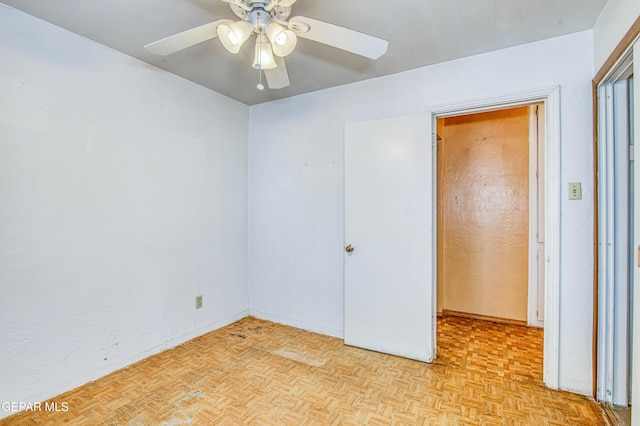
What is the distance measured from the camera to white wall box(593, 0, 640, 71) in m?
1.46

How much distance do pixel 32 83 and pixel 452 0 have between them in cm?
248

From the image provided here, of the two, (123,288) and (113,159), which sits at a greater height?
(113,159)

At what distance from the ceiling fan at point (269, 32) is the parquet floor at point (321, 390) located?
194cm

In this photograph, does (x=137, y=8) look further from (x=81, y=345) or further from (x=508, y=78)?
(x=508, y=78)

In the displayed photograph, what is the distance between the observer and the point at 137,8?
179cm

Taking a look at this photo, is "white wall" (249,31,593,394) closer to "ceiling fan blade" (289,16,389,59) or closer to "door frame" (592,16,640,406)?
"door frame" (592,16,640,406)

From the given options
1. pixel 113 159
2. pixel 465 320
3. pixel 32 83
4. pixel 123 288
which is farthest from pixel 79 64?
pixel 465 320

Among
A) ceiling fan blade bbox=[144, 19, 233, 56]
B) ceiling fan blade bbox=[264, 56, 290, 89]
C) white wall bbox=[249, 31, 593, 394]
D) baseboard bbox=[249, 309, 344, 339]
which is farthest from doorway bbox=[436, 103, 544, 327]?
ceiling fan blade bbox=[144, 19, 233, 56]

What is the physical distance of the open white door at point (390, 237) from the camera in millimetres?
2396

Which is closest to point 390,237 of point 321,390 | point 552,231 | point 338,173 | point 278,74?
point 338,173

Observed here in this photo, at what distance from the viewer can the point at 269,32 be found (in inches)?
58.4

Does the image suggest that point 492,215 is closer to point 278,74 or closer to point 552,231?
point 552,231

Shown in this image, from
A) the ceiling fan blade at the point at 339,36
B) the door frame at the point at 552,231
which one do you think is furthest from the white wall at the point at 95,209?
the door frame at the point at 552,231

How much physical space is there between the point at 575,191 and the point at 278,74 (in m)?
1.99
